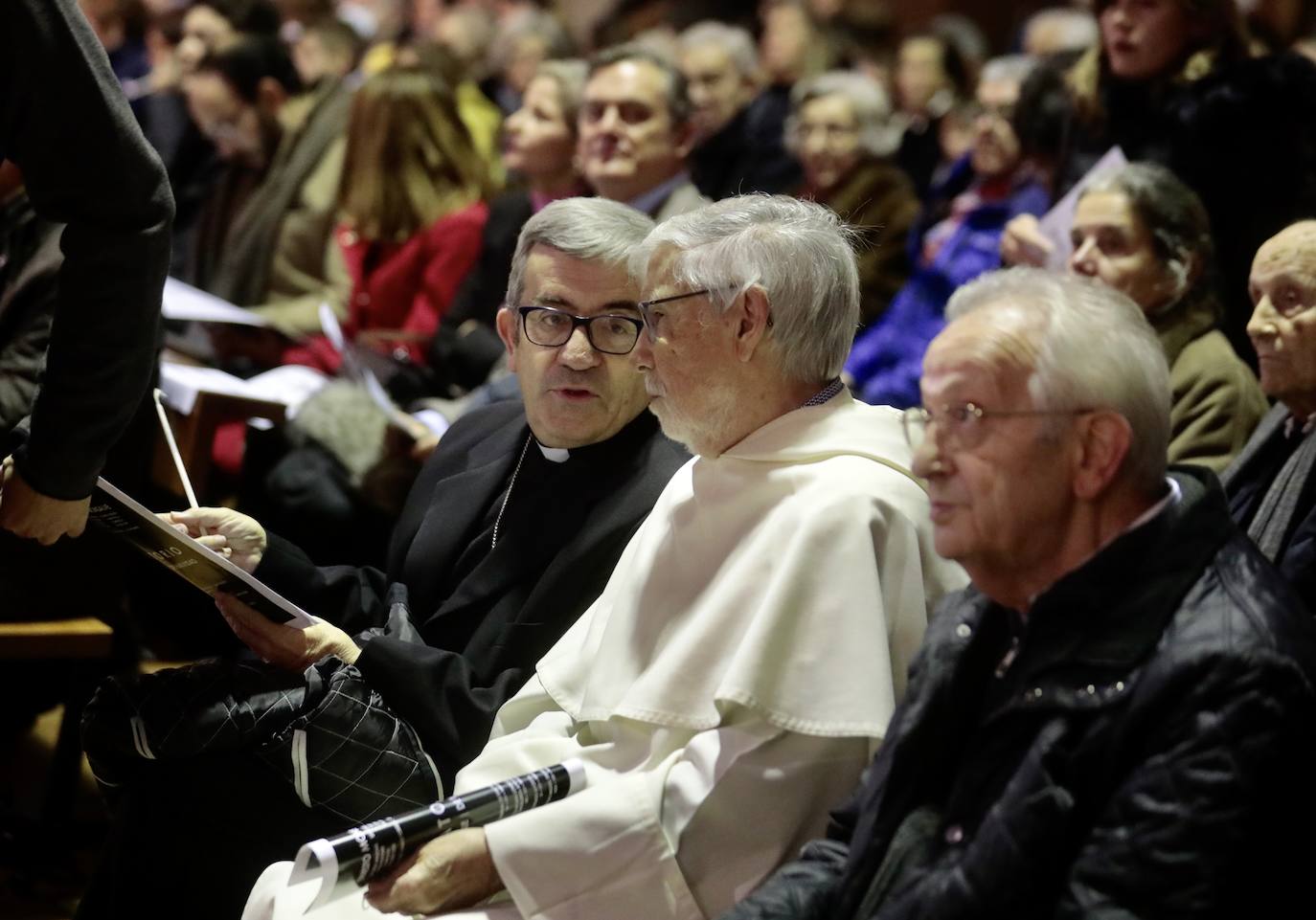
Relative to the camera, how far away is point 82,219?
7.74ft

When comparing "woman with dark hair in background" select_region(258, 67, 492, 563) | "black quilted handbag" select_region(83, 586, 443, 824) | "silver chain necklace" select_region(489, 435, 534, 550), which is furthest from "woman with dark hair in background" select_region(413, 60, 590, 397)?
"black quilted handbag" select_region(83, 586, 443, 824)

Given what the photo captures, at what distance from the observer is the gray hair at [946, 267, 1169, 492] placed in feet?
6.50

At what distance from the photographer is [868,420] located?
8.63 feet

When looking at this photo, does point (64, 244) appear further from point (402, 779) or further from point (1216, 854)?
point (1216, 854)

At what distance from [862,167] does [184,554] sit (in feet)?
12.5

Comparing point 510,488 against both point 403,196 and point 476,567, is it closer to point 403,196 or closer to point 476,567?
point 476,567

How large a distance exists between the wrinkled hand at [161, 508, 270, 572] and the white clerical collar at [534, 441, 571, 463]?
22.5 inches

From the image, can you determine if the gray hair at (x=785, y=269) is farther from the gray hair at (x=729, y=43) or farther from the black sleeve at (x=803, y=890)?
the gray hair at (x=729, y=43)

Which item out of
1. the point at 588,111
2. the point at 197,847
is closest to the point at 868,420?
the point at 197,847

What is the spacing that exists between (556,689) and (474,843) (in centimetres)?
40

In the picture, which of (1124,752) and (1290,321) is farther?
(1290,321)

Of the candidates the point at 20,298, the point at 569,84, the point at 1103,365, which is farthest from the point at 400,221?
the point at 1103,365

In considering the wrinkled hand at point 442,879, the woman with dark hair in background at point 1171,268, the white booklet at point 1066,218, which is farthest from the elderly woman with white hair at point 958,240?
the wrinkled hand at point 442,879

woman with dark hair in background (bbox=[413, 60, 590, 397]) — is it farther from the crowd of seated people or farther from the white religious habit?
the white religious habit
